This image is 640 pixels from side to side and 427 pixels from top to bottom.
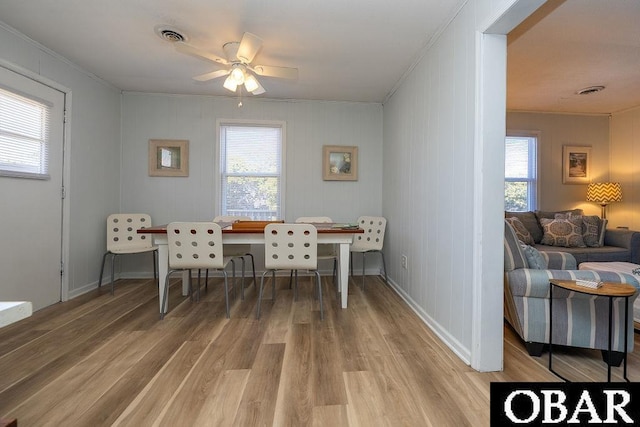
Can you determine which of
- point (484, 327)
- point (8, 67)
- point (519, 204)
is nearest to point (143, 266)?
point (8, 67)

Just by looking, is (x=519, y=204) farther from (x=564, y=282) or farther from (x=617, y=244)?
(x=564, y=282)

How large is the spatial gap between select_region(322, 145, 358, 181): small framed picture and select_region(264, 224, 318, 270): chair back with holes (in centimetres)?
175

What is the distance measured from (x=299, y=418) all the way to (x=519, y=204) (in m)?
4.69

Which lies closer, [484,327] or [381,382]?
[381,382]

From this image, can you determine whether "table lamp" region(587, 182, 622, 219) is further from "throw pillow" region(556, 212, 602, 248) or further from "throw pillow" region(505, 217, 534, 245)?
"throw pillow" region(505, 217, 534, 245)

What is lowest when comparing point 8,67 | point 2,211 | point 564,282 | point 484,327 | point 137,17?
point 484,327

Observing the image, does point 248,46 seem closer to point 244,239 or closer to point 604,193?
point 244,239

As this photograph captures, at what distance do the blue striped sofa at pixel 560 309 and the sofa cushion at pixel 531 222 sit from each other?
2.49 meters

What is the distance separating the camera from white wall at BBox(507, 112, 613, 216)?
4547mm

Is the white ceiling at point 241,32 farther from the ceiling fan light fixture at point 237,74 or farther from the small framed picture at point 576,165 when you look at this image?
the small framed picture at point 576,165

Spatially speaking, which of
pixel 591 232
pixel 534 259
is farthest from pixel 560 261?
pixel 591 232

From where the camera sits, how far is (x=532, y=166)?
4574 millimetres

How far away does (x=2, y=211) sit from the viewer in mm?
2426

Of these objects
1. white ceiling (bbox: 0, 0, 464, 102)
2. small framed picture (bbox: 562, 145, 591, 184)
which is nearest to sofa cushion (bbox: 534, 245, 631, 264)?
small framed picture (bbox: 562, 145, 591, 184)
